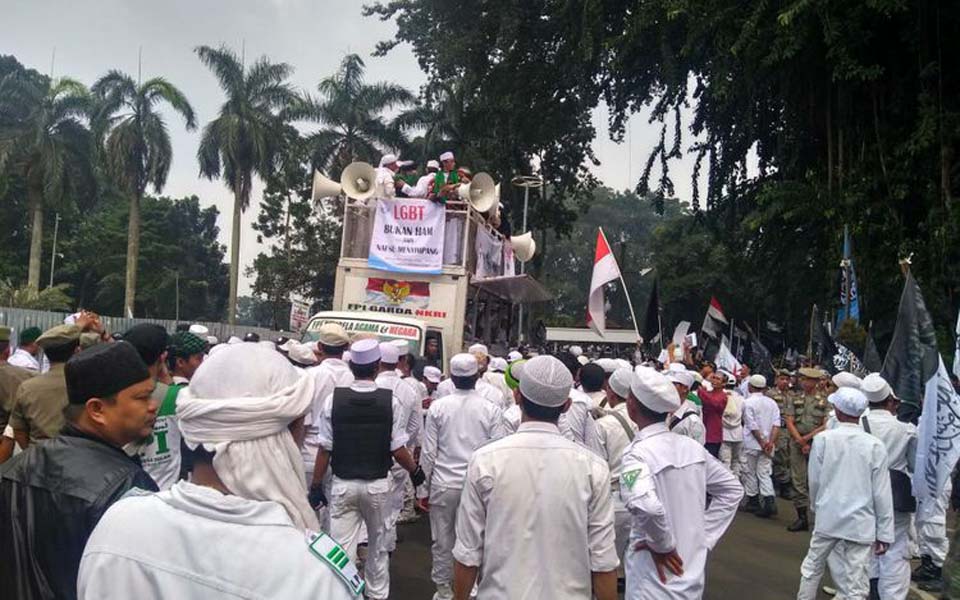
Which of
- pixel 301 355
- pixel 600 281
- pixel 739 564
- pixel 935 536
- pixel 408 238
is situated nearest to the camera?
pixel 935 536

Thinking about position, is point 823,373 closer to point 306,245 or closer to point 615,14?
point 615,14

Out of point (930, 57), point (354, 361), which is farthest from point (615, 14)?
point (354, 361)

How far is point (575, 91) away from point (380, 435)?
1504cm

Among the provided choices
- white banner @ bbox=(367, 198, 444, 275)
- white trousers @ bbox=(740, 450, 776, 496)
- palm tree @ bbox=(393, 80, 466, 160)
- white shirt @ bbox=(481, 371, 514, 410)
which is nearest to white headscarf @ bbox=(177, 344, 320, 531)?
white shirt @ bbox=(481, 371, 514, 410)

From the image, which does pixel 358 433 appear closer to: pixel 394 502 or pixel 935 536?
pixel 394 502

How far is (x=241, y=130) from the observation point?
115 feet

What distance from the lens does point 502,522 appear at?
11.0ft

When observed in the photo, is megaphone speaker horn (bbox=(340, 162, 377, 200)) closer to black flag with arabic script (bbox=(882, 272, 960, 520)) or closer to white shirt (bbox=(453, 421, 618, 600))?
black flag with arabic script (bbox=(882, 272, 960, 520))

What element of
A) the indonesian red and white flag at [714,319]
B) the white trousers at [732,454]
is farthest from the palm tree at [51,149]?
the white trousers at [732,454]

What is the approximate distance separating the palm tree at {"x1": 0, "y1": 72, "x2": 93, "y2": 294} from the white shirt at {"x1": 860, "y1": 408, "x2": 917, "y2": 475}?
3598 cm

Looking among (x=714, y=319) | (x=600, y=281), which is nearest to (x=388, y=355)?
(x=600, y=281)

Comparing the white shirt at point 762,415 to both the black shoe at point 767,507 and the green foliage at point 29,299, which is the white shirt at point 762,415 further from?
the green foliage at point 29,299

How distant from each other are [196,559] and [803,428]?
10.1 meters

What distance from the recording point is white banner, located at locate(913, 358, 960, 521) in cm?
550
